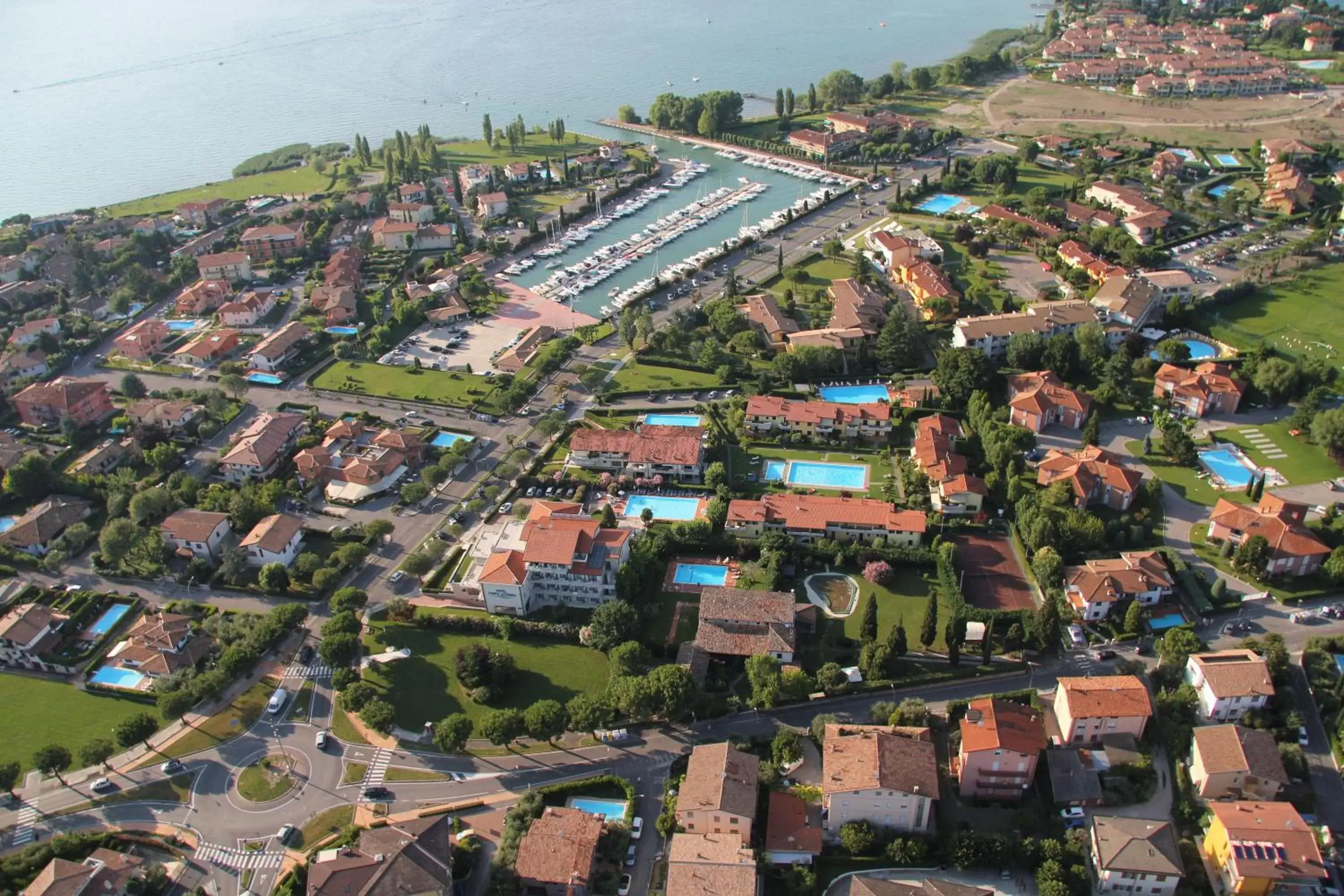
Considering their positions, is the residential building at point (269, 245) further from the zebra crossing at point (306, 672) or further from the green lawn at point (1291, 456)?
the green lawn at point (1291, 456)

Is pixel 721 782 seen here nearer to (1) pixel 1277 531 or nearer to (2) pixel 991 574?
(2) pixel 991 574

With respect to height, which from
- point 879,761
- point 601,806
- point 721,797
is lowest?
point 601,806

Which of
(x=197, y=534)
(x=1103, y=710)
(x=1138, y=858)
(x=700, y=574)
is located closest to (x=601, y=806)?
(x=700, y=574)

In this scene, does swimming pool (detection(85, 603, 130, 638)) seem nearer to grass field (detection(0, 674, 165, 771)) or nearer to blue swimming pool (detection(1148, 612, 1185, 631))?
grass field (detection(0, 674, 165, 771))

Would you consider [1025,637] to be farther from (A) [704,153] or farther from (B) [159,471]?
(A) [704,153]

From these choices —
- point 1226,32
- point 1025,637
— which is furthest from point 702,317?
point 1226,32

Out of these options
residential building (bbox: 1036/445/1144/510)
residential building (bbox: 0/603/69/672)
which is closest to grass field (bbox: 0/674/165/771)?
residential building (bbox: 0/603/69/672)

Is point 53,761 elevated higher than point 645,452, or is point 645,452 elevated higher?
point 645,452
